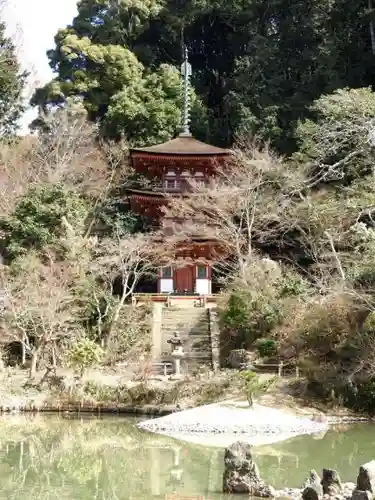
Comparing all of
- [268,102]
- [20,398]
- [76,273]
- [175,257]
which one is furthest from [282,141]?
[20,398]

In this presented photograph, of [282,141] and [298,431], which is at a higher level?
[282,141]

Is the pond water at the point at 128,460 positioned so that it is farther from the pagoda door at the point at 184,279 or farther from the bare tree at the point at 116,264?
the pagoda door at the point at 184,279

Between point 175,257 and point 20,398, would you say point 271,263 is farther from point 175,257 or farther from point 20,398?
point 20,398

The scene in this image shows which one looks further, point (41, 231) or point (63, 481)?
point (41, 231)

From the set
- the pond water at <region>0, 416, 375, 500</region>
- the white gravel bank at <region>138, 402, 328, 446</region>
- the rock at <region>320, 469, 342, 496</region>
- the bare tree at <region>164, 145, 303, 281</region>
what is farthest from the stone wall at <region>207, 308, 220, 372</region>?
the rock at <region>320, 469, 342, 496</region>

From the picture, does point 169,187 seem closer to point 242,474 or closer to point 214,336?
point 214,336

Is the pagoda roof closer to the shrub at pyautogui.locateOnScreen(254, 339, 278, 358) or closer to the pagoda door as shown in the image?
the pagoda door

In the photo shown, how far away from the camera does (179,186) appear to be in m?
27.6

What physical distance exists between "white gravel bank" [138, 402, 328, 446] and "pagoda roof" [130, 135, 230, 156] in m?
13.4

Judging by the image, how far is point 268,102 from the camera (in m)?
31.0

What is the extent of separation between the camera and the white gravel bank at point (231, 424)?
13.8 metres

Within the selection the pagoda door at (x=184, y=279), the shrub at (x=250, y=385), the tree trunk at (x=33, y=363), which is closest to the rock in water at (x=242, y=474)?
the shrub at (x=250, y=385)

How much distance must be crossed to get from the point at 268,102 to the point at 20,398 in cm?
1926

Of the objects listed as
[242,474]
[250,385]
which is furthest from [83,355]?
[242,474]
